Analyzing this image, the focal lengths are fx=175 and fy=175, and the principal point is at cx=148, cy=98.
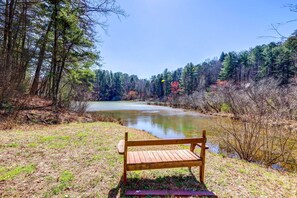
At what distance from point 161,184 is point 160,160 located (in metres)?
0.48

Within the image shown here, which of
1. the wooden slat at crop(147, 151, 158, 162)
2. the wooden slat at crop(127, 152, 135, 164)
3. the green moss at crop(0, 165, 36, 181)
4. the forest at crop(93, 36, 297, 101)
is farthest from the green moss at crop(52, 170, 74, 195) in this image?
the forest at crop(93, 36, 297, 101)

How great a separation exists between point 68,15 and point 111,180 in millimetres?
10778

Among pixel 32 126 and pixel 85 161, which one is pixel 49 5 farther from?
pixel 85 161

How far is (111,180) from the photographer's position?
3.21 meters

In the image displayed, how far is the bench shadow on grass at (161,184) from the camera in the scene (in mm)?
2969

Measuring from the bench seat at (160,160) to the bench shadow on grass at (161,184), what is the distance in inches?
14.7

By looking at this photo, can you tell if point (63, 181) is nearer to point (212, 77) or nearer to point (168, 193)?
point (168, 193)

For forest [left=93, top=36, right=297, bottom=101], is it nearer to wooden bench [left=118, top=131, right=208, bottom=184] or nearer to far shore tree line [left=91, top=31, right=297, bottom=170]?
far shore tree line [left=91, top=31, right=297, bottom=170]

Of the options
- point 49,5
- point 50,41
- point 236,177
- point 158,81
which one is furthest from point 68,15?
point 158,81

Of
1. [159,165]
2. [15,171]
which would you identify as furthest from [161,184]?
[15,171]

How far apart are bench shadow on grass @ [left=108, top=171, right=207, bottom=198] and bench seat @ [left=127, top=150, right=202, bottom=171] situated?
1.23 feet

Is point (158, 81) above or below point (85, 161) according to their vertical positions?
above

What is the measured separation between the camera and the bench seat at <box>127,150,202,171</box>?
116 inches

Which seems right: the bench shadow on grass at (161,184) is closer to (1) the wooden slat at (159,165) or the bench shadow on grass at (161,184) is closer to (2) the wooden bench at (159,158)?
(2) the wooden bench at (159,158)
